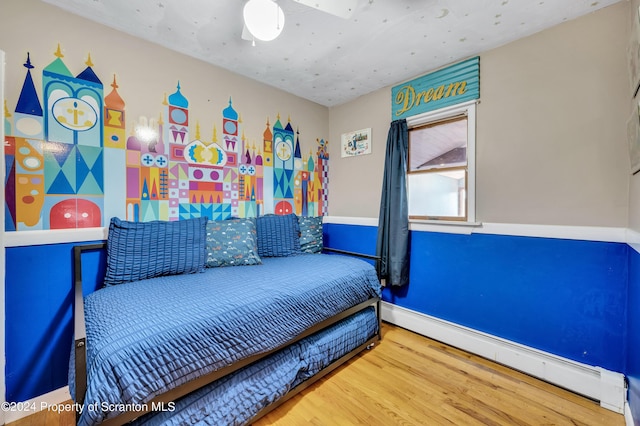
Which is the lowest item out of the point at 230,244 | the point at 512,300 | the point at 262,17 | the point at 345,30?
the point at 512,300

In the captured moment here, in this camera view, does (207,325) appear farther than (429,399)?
No

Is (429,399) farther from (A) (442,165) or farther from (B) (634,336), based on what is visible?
(A) (442,165)

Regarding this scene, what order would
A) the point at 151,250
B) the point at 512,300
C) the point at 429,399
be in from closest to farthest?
the point at 429,399, the point at 151,250, the point at 512,300

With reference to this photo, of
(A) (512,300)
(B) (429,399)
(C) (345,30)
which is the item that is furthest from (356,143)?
(B) (429,399)

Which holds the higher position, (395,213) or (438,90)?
(438,90)

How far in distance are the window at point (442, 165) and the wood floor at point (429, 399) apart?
1.13 metres

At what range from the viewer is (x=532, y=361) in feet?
5.96

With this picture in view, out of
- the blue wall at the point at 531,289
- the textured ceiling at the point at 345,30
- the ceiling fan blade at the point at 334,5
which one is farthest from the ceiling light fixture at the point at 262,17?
the blue wall at the point at 531,289

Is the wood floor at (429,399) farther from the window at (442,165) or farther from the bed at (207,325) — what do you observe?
the window at (442,165)

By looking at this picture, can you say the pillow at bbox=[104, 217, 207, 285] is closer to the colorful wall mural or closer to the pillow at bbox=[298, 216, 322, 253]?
the colorful wall mural

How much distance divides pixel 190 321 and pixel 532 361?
2168mm

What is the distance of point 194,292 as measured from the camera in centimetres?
148

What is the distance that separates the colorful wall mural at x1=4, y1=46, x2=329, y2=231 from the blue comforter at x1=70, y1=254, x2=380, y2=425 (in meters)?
0.62

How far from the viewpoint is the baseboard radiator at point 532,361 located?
1546mm
